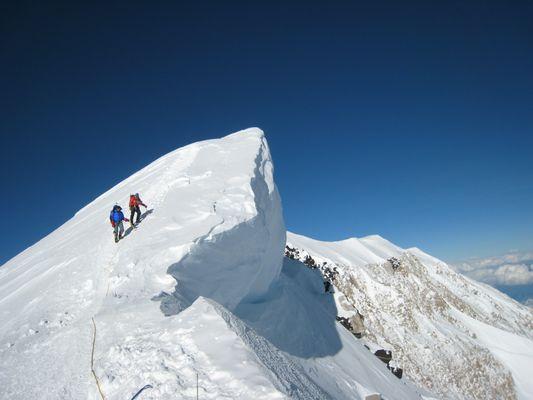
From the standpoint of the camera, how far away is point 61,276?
471 inches

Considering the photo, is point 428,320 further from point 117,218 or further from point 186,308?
point 186,308

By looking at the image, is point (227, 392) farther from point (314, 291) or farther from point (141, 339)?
point (314, 291)

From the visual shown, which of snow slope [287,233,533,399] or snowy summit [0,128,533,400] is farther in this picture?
snow slope [287,233,533,399]

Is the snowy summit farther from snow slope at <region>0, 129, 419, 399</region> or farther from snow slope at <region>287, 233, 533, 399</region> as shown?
snow slope at <region>287, 233, 533, 399</region>

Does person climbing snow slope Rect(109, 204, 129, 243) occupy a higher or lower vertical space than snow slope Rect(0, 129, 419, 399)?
higher

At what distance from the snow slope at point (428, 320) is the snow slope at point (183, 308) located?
18.9 metres

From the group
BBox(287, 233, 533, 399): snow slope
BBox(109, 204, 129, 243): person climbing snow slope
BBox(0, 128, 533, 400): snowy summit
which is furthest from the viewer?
BBox(287, 233, 533, 399): snow slope

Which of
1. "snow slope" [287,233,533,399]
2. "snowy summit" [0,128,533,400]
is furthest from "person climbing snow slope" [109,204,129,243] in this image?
"snow slope" [287,233,533,399]

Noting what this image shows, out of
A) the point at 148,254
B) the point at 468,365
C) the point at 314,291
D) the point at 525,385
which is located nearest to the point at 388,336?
the point at 468,365

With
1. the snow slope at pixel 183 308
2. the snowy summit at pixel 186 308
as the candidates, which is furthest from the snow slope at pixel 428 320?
the snow slope at pixel 183 308

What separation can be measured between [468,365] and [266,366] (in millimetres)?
48562

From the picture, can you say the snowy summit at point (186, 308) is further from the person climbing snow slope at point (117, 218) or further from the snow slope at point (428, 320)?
the snow slope at point (428, 320)

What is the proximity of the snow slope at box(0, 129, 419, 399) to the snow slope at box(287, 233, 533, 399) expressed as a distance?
744 inches

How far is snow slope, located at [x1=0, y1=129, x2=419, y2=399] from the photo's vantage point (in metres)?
6.49
